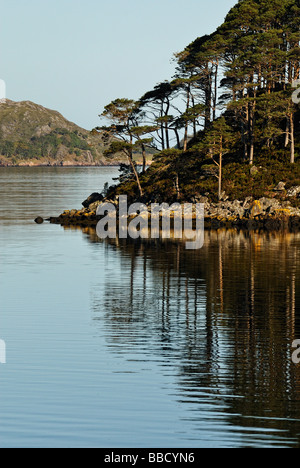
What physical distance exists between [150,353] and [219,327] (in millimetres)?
4636

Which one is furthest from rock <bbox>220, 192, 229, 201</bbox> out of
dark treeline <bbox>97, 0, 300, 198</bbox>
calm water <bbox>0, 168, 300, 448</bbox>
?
calm water <bbox>0, 168, 300, 448</bbox>

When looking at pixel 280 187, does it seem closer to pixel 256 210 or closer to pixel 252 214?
pixel 256 210

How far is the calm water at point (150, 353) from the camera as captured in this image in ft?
50.0

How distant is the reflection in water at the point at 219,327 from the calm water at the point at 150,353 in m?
0.05

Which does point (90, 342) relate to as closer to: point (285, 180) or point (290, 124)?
point (285, 180)

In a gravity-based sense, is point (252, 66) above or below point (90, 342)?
above

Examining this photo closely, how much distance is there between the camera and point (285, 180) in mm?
76188

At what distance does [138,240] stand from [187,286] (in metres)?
25.4

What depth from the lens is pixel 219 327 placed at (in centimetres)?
2569

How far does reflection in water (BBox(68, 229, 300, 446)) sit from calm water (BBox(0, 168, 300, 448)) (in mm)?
50

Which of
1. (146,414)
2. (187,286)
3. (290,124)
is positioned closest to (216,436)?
(146,414)

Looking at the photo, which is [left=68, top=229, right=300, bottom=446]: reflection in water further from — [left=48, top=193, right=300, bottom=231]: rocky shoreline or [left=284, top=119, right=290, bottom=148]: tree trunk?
[left=284, top=119, right=290, bottom=148]: tree trunk

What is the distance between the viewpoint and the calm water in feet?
50.0

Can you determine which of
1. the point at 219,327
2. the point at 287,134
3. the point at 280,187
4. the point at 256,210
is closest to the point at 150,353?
the point at 219,327
